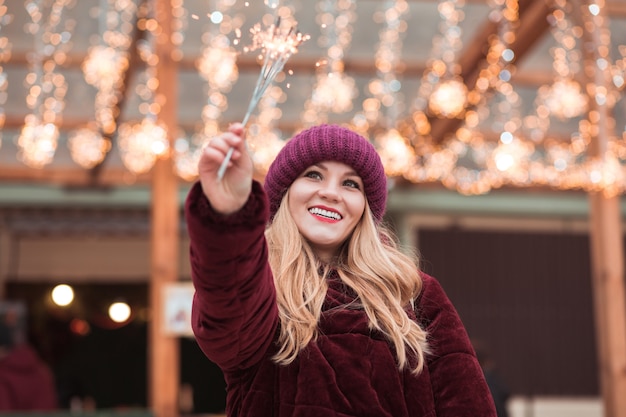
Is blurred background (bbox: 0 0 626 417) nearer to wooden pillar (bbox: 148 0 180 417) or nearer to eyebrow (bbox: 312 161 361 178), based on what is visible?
wooden pillar (bbox: 148 0 180 417)

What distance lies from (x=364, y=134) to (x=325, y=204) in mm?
5486

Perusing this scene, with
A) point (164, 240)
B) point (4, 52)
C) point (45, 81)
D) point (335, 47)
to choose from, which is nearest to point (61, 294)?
point (45, 81)

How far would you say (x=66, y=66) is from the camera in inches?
243

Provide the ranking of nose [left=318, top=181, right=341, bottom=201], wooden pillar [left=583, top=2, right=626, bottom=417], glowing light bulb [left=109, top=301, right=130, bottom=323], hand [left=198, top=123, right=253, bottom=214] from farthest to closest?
glowing light bulb [left=109, top=301, right=130, bottom=323] → wooden pillar [left=583, top=2, right=626, bottom=417] → nose [left=318, top=181, right=341, bottom=201] → hand [left=198, top=123, right=253, bottom=214]

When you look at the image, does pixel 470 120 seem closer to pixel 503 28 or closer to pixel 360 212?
pixel 503 28

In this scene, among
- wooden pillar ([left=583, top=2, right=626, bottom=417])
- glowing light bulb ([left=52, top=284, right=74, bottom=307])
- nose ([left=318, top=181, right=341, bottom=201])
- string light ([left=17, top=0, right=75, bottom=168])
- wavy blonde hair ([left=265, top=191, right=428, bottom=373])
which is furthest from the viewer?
glowing light bulb ([left=52, top=284, right=74, bottom=307])

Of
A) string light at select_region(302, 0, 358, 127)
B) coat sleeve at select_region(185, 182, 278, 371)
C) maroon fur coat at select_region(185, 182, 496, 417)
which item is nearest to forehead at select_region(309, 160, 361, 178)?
maroon fur coat at select_region(185, 182, 496, 417)

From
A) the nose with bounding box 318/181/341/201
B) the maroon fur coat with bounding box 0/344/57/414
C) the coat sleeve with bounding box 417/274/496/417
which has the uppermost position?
the nose with bounding box 318/181/341/201

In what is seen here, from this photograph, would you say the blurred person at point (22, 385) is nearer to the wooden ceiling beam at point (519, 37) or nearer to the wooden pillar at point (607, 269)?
the wooden ceiling beam at point (519, 37)

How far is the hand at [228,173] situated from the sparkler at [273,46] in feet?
0.34

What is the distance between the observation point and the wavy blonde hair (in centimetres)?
137

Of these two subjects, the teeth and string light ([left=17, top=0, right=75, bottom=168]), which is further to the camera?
string light ([left=17, top=0, right=75, bottom=168])

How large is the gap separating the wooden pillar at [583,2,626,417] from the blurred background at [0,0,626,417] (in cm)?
1

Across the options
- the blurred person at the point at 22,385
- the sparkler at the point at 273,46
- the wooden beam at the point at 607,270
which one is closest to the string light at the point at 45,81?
the blurred person at the point at 22,385
